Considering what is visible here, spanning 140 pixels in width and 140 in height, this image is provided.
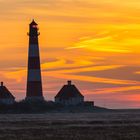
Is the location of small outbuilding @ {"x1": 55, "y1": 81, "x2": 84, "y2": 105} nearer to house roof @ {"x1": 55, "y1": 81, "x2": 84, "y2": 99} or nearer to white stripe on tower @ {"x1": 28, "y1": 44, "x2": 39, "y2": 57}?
house roof @ {"x1": 55, "y1": 81, "x2": 84, "y2": 99}

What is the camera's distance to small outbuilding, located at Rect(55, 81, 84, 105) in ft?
355

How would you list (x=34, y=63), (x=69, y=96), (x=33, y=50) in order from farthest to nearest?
(x=69, y=96)
(x=34, y=63)
(x=33, y=50)

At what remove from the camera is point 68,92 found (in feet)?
357

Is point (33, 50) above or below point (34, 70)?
above

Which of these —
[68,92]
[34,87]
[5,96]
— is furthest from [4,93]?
[34,87]

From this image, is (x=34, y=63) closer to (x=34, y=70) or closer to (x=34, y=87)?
(x=34, y=70)

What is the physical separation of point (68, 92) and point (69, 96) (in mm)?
693

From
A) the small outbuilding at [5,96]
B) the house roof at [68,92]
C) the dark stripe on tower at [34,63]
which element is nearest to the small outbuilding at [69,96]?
the house roof at [68,92]

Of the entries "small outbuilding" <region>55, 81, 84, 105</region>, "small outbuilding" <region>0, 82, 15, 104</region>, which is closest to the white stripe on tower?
"small outbuilding" <region>0, 82, 15, 104</region>

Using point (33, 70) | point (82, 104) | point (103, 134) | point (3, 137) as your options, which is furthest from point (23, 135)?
point (82, 104)

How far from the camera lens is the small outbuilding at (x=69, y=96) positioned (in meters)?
108

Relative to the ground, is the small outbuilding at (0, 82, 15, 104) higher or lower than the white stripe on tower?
lower

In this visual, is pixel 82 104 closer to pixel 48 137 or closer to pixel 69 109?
pixel 69 109

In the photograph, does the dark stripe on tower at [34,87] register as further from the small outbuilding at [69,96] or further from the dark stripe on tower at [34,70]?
the small outbuilding at [69,96]
